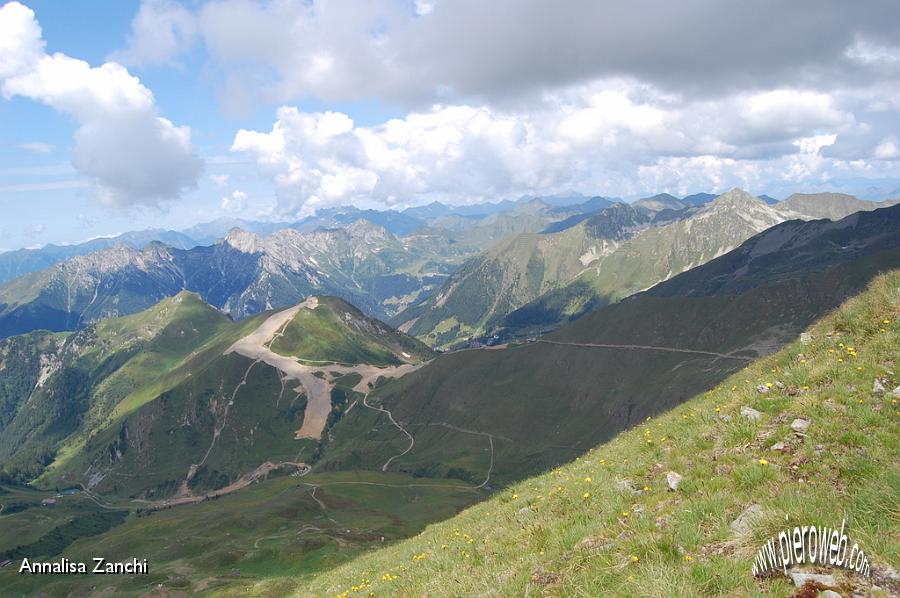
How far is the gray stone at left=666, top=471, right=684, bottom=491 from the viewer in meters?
15.0

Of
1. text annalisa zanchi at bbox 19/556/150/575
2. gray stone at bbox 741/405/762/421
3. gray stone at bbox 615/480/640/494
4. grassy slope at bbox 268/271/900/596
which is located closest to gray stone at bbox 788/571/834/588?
grassy slope at bbox 268/271/900/596

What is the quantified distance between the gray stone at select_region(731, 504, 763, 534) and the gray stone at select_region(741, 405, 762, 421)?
18.0 ft

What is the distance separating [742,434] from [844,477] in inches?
145

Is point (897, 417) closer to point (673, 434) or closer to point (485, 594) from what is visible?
point (673, 434)

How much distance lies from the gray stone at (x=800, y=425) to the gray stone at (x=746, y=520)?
4.07m

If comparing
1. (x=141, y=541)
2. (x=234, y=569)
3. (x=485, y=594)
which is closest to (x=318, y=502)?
(x=141, y=541)

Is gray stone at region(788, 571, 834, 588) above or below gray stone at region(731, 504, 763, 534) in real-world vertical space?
above

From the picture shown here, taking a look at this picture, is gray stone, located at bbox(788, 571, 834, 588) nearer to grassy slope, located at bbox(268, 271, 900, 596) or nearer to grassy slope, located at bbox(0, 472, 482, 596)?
grassy slope, located at bbox(268, 271, 900, 596)

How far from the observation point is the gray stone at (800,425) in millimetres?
14734

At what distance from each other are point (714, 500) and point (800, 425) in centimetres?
415

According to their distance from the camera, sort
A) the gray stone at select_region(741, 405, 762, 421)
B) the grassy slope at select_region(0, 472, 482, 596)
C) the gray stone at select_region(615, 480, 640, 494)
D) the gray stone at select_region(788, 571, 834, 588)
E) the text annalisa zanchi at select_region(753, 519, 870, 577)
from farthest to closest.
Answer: the grassy slope at select_region(0, 472, 482, 596) → the gray stone at select_region(741, 405, 762, 421) → the gray stone at select_region(615, 480, 640, 494) → the text annalisa zanchi at select_region(753, 519, 870, 577) → the gray stone at select_region(788, 571, 834, 588)

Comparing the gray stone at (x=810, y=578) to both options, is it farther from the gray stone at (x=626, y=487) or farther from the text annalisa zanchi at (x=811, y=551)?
the gray stone at (x=626, y=487)

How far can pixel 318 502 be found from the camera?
493 feet

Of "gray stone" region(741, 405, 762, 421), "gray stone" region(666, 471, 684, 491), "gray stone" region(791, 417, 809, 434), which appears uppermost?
"gray stone" region(791, 417, 809, 434)
